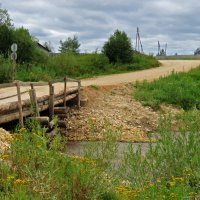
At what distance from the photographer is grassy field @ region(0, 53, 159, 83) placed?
1040 inches

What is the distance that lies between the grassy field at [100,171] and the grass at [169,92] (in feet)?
54.1

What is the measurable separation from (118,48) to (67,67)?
7.80 m

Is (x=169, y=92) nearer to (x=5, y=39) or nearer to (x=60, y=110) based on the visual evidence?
(x=60, y=110)

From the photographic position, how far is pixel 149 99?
2420cm

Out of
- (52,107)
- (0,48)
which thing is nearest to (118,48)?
(0,48)

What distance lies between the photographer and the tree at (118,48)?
39.3 m

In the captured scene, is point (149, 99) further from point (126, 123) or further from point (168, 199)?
point (168, 199)

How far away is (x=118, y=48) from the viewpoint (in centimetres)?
3944

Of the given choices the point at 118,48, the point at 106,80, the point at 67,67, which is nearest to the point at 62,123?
the point at 106,80

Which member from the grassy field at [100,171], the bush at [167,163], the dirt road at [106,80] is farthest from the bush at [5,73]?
the grassy field at [100,171]

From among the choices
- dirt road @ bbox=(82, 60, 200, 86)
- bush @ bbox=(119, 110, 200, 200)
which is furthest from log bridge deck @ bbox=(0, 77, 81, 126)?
dirt road @ bbox=(82, 60, 200, 86)

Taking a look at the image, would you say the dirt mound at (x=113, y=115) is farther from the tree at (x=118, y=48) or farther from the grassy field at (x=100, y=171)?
the tree at (x=118, y=48)

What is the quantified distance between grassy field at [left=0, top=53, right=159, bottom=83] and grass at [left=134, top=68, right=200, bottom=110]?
495 cm

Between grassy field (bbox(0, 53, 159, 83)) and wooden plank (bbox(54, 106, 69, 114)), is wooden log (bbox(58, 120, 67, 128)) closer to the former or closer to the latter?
wooden plank (bbox(54, 106, 69, 114))
